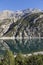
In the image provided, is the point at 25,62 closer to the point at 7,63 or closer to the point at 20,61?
the point at 20,61

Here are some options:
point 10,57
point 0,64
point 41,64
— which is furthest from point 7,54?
point 41,64

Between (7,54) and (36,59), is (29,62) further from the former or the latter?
(7,54)

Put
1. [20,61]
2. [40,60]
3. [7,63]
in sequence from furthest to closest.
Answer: [20,61] → [40,60] → [7,63]

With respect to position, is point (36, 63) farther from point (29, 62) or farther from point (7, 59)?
point (7, 59)

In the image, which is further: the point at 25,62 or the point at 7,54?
the point at 25,62

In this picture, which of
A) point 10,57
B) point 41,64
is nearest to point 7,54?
point 10,57

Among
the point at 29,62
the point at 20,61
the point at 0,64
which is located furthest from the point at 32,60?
the point at 0,64

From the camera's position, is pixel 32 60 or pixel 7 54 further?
pixel 32 60

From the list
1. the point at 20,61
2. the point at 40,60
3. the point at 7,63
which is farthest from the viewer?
the point at 20,61

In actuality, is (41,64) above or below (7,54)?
below
